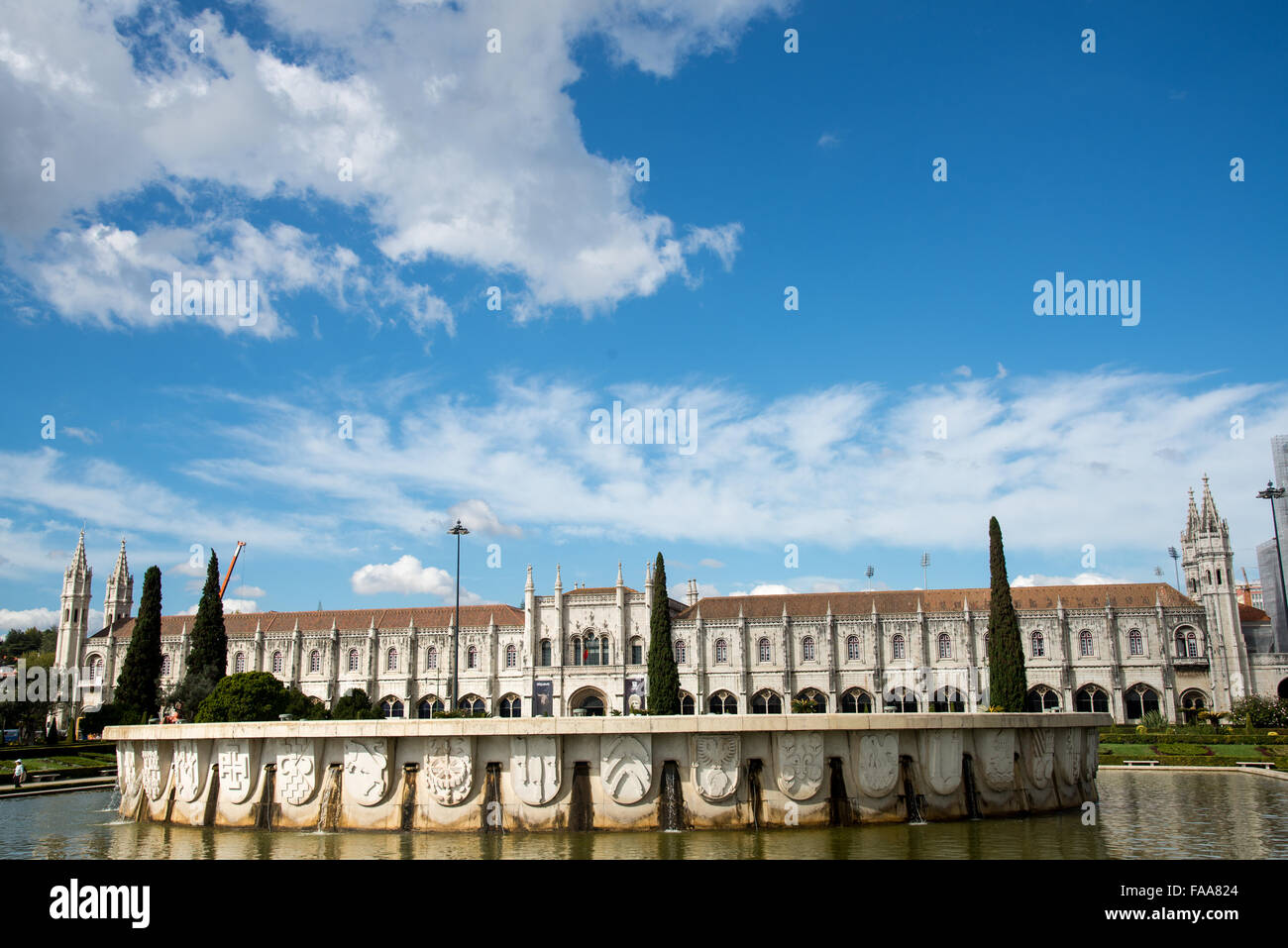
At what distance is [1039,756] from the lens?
64.9 feet

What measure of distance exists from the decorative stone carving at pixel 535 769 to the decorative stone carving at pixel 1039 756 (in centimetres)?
948

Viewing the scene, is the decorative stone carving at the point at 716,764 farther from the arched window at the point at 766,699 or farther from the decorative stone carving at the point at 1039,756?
the arched window at the point at 766,699

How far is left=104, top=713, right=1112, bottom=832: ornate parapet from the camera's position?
1719 cm

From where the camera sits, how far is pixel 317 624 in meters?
77.1

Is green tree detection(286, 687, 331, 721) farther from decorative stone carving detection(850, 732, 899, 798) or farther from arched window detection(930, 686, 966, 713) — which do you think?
arched window detection(930, 686, 966, 713)

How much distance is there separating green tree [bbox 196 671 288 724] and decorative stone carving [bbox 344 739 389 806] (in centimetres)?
2639

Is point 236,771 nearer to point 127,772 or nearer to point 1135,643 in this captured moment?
point 127,772

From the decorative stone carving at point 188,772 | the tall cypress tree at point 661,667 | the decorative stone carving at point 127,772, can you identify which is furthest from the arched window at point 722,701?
the decorative stone carving at point 188,772

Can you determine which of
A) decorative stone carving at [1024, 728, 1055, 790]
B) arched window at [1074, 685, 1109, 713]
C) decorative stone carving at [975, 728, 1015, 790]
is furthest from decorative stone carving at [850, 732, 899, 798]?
arched window at [1074, 685, 1109, 713]

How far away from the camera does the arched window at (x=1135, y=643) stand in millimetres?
64438

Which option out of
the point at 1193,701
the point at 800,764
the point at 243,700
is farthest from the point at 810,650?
the point at 800,764

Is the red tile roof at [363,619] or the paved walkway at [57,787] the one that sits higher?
the red tile roof at [363,619]
